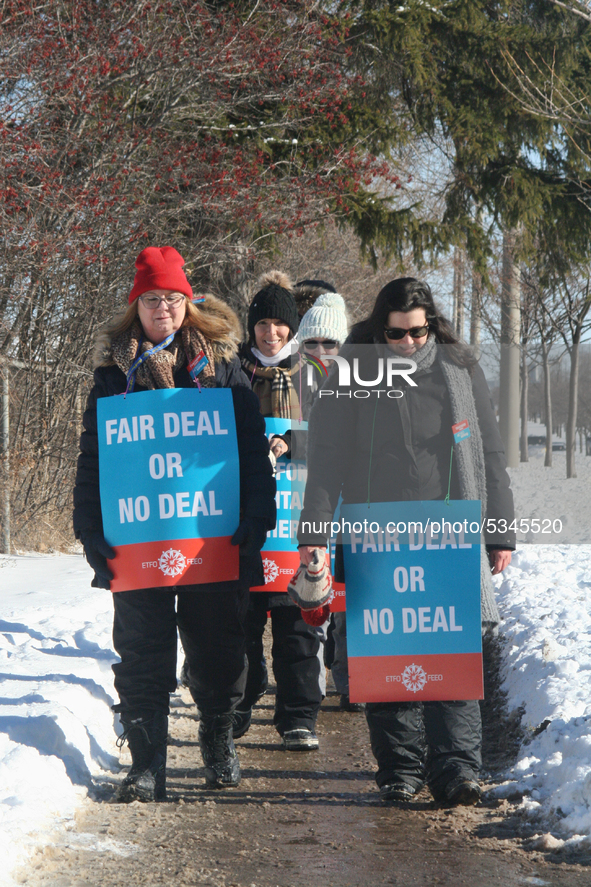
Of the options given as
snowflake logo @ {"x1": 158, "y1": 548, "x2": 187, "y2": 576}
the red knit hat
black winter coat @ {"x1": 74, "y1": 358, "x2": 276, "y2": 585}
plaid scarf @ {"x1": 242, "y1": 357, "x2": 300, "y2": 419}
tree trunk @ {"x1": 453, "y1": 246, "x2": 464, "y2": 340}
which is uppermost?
tree trunk @ {"x1": 453, "y1": 246, "x2": 464, "y2": 340}

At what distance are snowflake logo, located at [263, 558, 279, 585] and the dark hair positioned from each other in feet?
4.48

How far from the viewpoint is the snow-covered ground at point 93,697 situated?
3.25 meters

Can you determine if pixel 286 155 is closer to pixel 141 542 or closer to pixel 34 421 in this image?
pixel 34 421

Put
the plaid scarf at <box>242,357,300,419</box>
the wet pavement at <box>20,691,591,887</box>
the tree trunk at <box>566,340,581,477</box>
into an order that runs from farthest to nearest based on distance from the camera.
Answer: the tree trunk at <box>566,340,581,477</box>
the plaid scarf at <box>242,357,300,419</box>
the wet pavement at <box>20,691,591,887</box>

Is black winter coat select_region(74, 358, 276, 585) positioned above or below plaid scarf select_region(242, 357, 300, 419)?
below

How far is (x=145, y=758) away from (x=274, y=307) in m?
2.38

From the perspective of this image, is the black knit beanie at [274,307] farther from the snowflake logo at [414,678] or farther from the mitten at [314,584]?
the snowflake logo at [414,678]

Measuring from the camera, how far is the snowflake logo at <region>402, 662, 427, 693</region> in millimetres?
3615

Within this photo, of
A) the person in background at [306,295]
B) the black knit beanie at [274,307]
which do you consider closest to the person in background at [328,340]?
the black knit beanie at [274,307]

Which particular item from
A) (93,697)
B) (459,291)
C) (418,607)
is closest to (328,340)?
(418,607)

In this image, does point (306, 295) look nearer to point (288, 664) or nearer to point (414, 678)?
point (288, 664)

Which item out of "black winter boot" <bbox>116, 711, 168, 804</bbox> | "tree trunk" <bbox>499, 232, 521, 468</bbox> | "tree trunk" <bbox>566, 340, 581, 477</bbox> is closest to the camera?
"black winter boot" <bbox>116, 711, 168, 804</bbox>

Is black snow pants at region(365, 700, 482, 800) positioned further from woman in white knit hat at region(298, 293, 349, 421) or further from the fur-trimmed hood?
woman in white knit hat at region(298, 293, 349, 421)

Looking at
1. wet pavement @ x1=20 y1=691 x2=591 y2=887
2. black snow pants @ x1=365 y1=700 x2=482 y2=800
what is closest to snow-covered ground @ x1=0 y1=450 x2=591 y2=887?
wet pavement @ x1=20 y1=691 x2=591 y2=887
